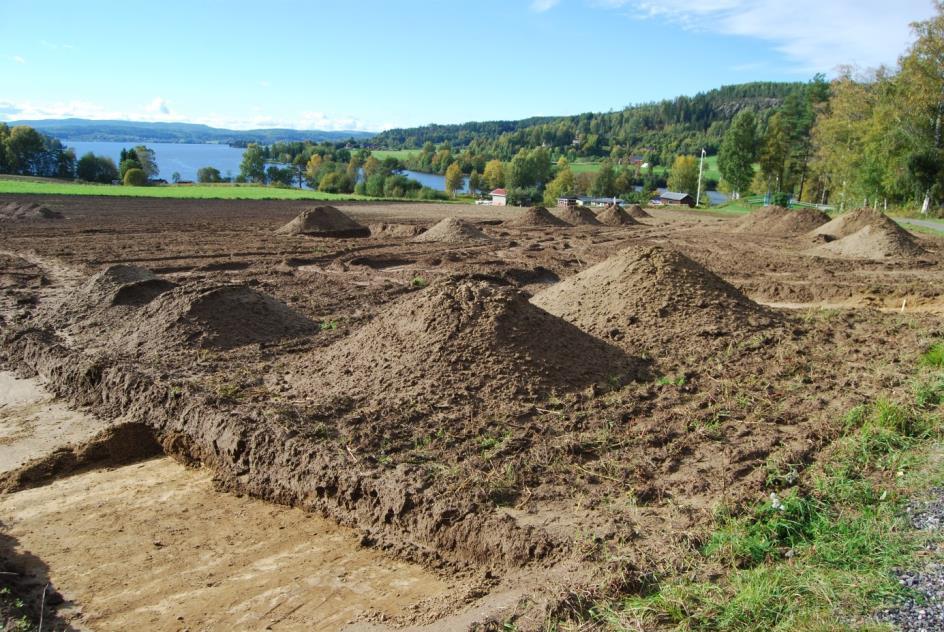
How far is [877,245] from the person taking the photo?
2200cm

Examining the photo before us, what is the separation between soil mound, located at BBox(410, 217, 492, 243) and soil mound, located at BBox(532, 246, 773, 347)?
14157mm

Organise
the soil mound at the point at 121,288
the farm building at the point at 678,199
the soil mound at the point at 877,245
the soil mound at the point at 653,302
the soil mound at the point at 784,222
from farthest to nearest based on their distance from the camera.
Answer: the farm building at the point at 678,199, the soil mound at the point at 784,222, the soil mound at the point at 877,245, the soil mound at the point at 121,288, the soil mound at the point at 653,302

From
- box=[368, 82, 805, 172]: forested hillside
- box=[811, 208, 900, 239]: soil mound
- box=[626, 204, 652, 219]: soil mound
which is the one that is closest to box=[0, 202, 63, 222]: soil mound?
box=[626, 204, 652, 219]: soil mound

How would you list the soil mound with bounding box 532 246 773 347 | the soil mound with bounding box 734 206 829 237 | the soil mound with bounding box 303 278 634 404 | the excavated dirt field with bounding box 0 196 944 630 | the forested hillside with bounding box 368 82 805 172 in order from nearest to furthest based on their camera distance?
the excavated dirt field with bounding box 0 196 944 630
the soil mound with bounding box 303 278 634 404
the soil mound with bounding box 532 246 773 347
the soil mound with bounding box 734 206 829 237
the forested hillside with bounding box 368 82 805 172

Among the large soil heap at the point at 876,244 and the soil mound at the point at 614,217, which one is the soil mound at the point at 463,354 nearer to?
the large soil heap at the point at 876,244

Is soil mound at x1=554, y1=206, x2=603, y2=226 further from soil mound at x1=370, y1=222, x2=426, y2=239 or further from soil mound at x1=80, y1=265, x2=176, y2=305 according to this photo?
soil mound at x1=80, y1=265, x2=176, y2=305

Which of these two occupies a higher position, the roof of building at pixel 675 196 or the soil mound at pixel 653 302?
the roof of building at pixel 675 196

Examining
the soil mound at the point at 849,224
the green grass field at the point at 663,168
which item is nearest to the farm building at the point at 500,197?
the green grass field at the point at 663,168

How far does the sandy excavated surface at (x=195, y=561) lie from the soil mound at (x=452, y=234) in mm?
19882

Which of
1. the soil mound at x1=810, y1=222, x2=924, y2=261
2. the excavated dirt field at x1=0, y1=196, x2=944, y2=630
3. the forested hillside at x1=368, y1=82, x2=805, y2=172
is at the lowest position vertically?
the excavated dirt field at x1=0, y1=196, x2=944, y2=630

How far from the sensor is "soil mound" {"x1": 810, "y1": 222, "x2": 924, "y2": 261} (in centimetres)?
2161

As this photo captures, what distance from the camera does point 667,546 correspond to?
506cm

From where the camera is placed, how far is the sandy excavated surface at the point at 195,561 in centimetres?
482

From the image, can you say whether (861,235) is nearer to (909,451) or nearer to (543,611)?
(909,451)
